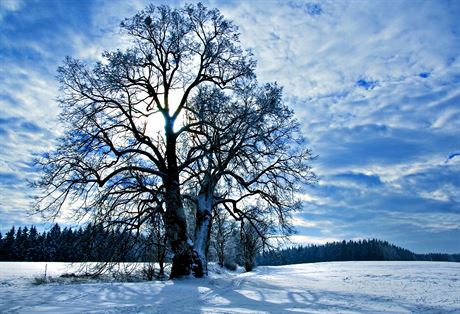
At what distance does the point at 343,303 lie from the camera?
9359 millimetres

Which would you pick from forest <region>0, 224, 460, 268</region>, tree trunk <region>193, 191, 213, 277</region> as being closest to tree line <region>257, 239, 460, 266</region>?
forest <region>0, 224, 460, 268</region>

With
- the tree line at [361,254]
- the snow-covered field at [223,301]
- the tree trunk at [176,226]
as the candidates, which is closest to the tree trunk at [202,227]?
the tree trunk at [176,226]

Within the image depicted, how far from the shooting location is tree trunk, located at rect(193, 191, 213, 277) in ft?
54.9

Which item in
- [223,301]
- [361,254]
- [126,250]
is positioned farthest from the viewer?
[361,254]

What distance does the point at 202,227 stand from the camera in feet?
59.0

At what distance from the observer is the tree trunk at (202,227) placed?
16.7 metres

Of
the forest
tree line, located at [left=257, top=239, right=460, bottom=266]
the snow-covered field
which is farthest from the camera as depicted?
tree line, located at [left=257, top=239, right=460, bottom=266]

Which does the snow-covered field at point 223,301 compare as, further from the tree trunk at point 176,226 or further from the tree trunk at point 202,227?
the tree trunk at point 202,227

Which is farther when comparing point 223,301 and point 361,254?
point 361,254

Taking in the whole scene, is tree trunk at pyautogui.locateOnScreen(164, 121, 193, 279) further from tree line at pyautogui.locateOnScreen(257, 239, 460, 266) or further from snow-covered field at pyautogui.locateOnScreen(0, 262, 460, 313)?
tree line at pyautogui.locateOnScreen(257, 239, 460, 266)

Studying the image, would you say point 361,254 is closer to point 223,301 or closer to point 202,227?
point 202,227

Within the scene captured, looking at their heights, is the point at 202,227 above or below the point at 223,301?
above

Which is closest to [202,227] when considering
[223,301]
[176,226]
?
[176,226]

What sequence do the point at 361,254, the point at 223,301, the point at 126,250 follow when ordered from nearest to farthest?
the point at 223,301, the point at 126,250, the point at 361,254
